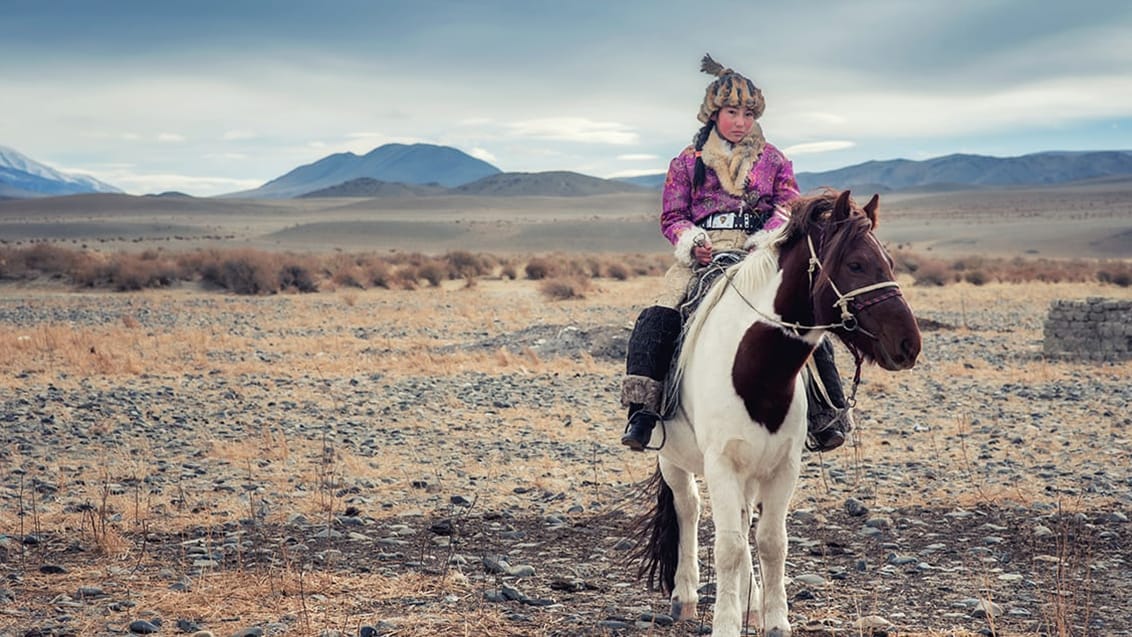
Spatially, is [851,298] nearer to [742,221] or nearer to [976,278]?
[742,221]

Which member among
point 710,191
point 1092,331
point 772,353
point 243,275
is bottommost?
point 1092,331

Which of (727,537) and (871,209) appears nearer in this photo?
(871,209)

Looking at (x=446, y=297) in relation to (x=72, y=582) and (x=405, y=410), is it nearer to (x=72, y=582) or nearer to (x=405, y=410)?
(x=405, y=410)

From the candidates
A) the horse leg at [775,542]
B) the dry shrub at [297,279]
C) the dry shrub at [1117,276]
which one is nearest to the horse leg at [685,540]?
the horse leg at [775,542]

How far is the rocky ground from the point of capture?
556cm

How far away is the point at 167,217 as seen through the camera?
12838 cm

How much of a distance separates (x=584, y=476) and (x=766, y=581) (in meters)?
3.96

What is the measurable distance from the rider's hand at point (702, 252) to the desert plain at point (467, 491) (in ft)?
6.26

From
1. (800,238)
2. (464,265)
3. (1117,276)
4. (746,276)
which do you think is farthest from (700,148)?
(1117,276)

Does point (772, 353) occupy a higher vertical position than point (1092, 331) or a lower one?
higher

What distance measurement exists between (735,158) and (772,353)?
4.70 ft

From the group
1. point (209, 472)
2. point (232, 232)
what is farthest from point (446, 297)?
point (232, 232)

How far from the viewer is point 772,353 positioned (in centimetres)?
458

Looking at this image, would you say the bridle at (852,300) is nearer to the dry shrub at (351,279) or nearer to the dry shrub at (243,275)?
the dry shrub at (243,275)
